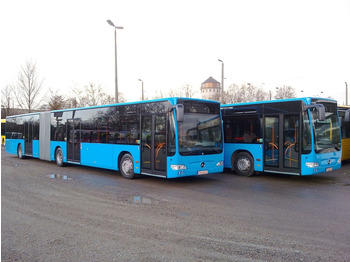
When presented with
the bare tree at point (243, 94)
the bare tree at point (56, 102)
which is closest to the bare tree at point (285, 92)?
the bare tree at point (243, 94)

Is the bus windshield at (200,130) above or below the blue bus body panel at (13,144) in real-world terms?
above

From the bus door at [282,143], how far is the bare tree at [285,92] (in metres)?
33.8

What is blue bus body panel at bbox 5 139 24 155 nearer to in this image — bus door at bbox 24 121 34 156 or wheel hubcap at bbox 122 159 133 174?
bus door at bbox 24 121 34 156

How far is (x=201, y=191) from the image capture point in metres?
9.86

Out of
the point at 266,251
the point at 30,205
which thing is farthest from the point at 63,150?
the point at 266,251

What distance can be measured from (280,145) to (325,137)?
1.51m

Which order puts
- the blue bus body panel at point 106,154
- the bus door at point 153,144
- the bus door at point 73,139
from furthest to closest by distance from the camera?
the bus door at point 73,139 → the blue bus body panel at point 106,154 → the bus door at point 153,144

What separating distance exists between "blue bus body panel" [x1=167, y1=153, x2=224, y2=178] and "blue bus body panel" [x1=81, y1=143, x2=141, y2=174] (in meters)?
1.79

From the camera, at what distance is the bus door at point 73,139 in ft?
49.4

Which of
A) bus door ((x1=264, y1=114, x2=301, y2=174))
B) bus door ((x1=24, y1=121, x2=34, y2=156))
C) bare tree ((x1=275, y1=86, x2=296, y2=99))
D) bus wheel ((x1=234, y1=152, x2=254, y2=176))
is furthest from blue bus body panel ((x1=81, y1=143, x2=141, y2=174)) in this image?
bare tree ((x1=275, y1=86, x2=296, y2=99))

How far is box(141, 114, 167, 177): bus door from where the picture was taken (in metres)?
10.5

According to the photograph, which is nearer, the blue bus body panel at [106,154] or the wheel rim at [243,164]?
the blue bus body panel at [106,154]

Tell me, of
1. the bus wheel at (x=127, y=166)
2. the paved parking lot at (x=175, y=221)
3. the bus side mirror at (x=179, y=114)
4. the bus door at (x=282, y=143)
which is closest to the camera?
the paved parking lot at (x=175, y=221)

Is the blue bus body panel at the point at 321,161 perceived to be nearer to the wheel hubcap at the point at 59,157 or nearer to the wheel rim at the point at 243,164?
the wheel rim at the point at 243,164
